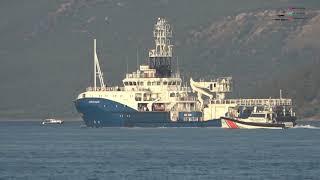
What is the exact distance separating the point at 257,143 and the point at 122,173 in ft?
177

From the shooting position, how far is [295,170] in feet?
409

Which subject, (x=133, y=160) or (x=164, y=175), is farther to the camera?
(x=133, y=160)

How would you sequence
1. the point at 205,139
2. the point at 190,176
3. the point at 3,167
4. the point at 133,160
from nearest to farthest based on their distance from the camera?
the point at 190,176 → the point at 3,167 → the point at 133,160 → the point at 205,139

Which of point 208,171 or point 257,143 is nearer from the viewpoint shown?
point 208,171

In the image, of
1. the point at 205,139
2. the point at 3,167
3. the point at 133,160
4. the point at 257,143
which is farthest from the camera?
the point at 205,139

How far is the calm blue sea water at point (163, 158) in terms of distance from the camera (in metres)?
121

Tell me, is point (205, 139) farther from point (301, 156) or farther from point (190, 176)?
point (190, 176)

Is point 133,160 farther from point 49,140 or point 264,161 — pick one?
point 49,140

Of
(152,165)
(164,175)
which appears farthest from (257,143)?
(164,175)

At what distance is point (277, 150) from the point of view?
156m

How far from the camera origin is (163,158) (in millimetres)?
141875

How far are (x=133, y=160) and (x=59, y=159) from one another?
7.90 m

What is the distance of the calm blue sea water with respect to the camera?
12138 centimetres

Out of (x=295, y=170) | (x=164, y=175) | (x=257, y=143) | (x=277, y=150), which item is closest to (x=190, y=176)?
(x=164, y=175)
